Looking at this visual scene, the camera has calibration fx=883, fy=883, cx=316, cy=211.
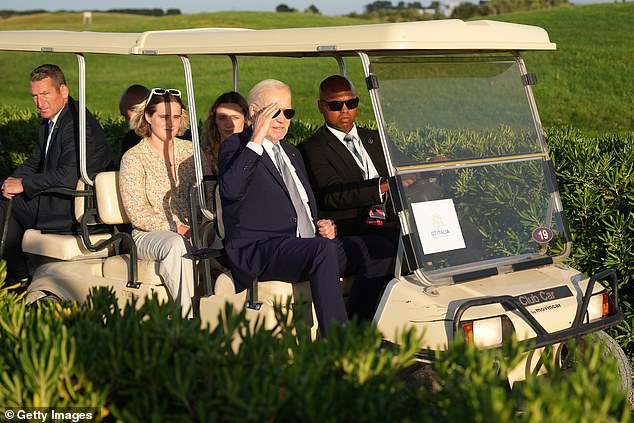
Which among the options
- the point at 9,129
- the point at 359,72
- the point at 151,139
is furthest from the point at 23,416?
the point at 359,72

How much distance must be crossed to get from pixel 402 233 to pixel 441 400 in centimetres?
155

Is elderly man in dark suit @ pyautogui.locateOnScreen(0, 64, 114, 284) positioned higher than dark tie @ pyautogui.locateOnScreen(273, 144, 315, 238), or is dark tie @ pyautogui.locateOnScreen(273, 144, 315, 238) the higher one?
elderly man in dark suit @ pyautogui.locateOnScreen(0, 64, 114, 284)

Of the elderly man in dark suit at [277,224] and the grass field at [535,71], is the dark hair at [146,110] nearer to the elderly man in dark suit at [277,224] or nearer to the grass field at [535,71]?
the elderly man in dark suit at [277,224]

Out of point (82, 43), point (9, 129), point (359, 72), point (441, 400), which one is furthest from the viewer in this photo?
point (359, 72)

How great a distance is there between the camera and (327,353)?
241cm

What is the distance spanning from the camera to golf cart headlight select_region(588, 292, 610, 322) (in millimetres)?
4035

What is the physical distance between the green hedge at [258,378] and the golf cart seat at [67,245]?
101 inches

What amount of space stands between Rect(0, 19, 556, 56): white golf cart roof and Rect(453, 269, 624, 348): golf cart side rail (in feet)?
3.58

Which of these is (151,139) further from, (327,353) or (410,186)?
(327,353)

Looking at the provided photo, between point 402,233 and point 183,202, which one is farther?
point 183,202

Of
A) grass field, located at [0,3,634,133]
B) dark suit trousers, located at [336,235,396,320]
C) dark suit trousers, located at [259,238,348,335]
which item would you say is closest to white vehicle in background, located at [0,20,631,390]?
dark suit trousers, located at [259,238,348,335]

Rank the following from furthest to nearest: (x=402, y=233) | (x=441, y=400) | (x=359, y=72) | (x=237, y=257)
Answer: (x=359, y=72) → (x=237, y=257) → (x=402, y=233) → (x=441, y=400)

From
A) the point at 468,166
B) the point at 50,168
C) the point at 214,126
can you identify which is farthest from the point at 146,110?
the point at 468,166

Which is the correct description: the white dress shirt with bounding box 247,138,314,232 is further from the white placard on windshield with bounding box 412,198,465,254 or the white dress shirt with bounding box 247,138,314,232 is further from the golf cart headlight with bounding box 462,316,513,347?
the golf cart headlight with bounding box 462,316,513,347
